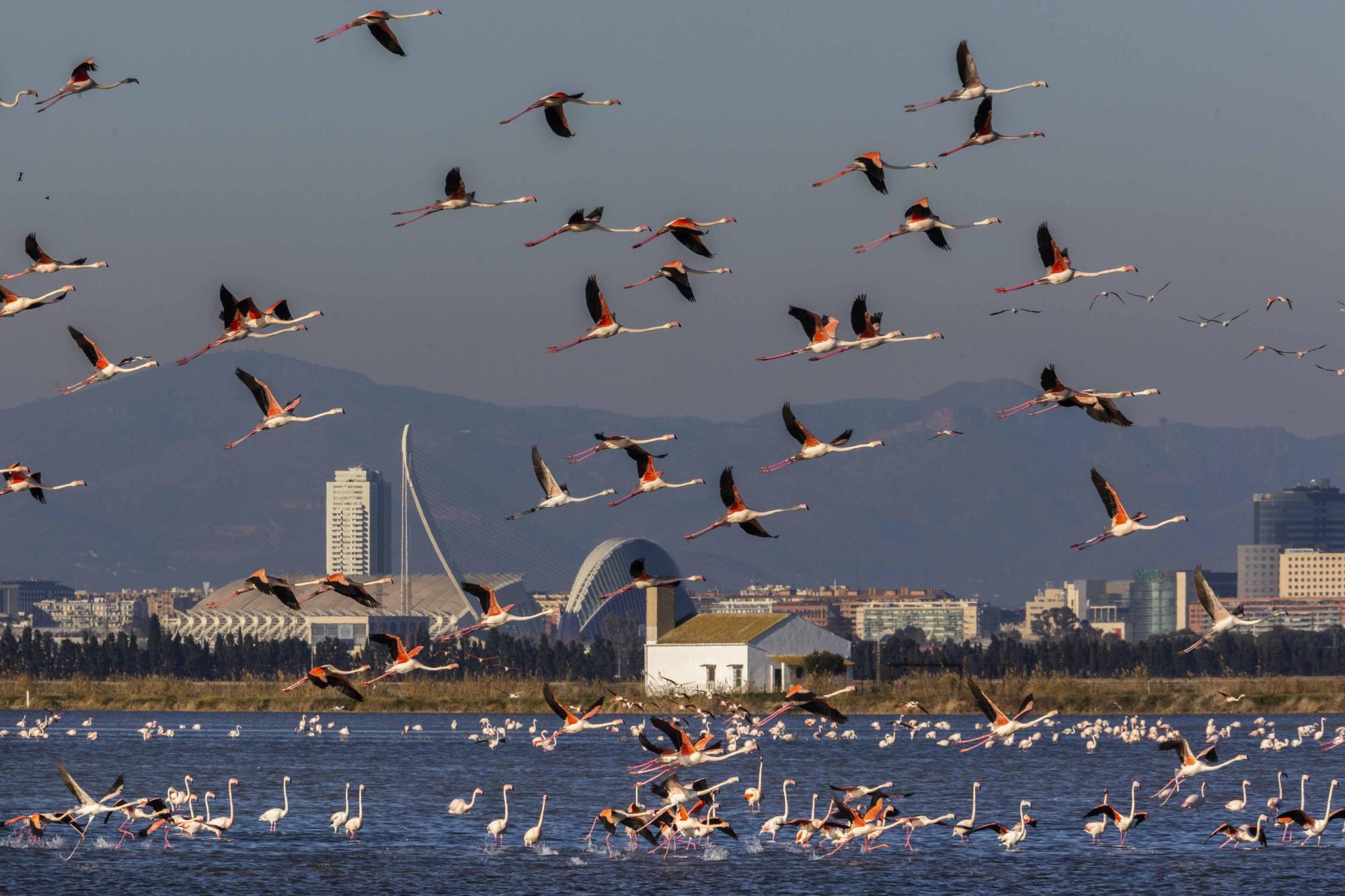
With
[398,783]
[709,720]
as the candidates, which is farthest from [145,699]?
[398,783]

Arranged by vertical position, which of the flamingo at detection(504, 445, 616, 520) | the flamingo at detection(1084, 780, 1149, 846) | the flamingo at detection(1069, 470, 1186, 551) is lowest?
the flamingo at detection(1084, 780, 1149, 846)

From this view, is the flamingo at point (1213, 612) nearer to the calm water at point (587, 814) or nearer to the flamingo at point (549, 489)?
the calm water at point (587, 814)

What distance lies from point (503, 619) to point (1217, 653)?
158016 millimetres

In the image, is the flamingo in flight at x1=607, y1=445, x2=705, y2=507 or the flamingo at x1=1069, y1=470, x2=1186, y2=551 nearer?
the flamingo at x1=1069, y1=470, x2=1186, y2=551

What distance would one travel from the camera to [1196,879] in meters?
45.1

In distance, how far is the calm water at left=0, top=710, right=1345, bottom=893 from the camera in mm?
45719

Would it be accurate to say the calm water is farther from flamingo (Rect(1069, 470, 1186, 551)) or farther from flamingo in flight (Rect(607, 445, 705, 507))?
flamingo (Rect(1069, 470, 1186, 551))

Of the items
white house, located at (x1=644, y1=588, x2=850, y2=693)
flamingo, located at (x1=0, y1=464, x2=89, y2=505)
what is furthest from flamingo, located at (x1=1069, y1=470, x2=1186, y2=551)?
white house, located at (x1=644, y1=588, x2=850, y2=693)

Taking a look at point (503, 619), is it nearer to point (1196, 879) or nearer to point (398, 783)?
point (1196, 879)

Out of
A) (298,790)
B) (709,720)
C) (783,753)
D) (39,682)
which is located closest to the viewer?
(298,790)

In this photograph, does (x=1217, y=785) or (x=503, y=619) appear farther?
(x=1217, y=785)

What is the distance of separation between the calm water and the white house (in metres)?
16.6

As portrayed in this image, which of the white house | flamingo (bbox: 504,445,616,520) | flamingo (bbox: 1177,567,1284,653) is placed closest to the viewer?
flamingo (bbox: 1177,567,1284,653)

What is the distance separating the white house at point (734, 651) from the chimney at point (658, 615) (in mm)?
78
